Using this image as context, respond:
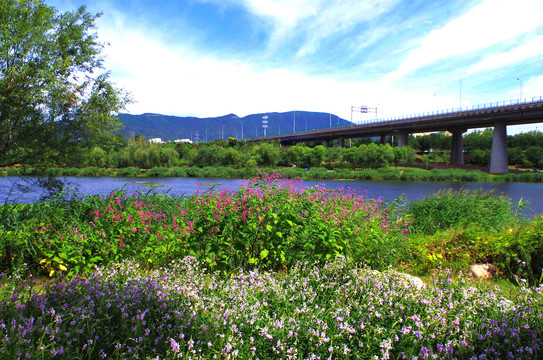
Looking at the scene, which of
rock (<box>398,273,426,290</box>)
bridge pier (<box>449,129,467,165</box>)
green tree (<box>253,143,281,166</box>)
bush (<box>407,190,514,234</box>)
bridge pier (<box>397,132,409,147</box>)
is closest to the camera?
rock (<box>398,273,426,290</box>)

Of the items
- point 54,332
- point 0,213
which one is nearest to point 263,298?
point 54,332

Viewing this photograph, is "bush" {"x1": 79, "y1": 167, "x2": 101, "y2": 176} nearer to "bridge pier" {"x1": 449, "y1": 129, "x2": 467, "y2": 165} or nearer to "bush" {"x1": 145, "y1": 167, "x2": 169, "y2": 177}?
"bush" {"x1": 145, "y1": 167, "x2": 169, "y2": 177}

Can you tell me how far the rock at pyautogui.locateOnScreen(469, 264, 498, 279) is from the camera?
5618 millimetres

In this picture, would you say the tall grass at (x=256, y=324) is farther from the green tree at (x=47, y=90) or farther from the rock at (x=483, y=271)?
the green tree at (x=47, y=90)

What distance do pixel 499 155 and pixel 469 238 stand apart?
63.4 meters

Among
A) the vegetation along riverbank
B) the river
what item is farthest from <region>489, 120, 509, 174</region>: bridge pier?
the vegetation along riverbank

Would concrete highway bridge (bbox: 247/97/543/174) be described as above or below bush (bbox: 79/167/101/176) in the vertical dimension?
above

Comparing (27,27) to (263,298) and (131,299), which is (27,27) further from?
(263,298)

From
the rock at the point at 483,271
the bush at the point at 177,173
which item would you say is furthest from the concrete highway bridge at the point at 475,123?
the rock at the point at 483,271

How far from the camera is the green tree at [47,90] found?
25.1 feet

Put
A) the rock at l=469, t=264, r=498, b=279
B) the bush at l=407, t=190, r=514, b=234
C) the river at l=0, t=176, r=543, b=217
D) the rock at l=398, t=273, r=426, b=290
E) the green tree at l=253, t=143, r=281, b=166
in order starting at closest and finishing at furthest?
the rock at l=398, t=273, r=426, b=290, the rock at l=469, t=264, r=498, b=279, the bush at l=407, t=190, r=514, b=234, the river at l=0, t=176, r=543, b=217, the green tree at l=253, t=143, r=281, b=166

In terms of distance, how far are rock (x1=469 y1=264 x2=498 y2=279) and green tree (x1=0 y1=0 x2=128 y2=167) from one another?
30.4 ft

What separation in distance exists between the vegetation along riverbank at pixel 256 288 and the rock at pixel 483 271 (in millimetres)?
104

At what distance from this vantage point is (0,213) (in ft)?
20.6
